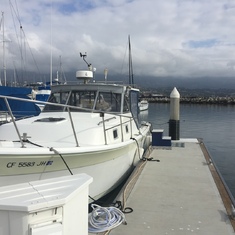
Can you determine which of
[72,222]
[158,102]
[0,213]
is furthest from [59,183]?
[158,102]

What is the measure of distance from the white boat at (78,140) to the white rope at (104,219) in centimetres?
89

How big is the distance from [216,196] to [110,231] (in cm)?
276

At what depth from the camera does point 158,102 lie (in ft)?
282

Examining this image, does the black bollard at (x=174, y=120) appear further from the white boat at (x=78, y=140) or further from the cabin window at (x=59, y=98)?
the cabin window at (x=59, y=98)

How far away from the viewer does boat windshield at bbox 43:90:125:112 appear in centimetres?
824

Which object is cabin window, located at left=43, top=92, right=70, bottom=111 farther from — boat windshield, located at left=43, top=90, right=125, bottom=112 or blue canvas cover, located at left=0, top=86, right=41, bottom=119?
blue canvas cover, located at left=0, top=86, right=41, bottom=119

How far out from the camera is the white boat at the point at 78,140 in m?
4.62

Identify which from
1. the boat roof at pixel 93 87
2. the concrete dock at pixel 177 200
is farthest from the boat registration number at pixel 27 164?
the boat roof at pixel 93 87

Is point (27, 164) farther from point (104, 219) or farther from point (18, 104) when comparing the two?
point (18, 104)

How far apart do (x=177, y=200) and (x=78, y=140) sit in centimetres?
241

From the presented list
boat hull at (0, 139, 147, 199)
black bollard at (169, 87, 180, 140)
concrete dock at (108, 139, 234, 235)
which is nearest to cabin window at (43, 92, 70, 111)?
boat hull at (0, 139, 147, 199)

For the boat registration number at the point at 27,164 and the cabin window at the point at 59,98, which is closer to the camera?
the boat registration number at the point at 27,164

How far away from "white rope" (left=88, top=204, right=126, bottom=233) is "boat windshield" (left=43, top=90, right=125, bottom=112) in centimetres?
359

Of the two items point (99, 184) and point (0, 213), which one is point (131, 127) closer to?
point (99, 184)
